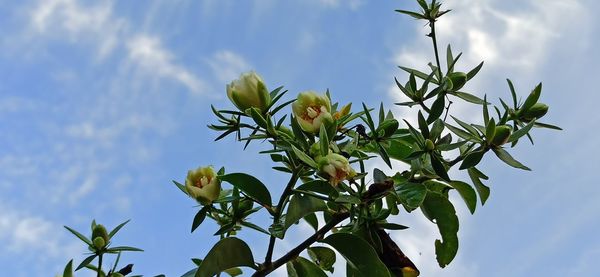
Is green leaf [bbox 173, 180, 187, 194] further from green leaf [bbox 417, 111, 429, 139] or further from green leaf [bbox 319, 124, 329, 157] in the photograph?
green leaf [bbox 417, 111, 429, 139]

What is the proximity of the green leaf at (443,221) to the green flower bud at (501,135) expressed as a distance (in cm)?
17

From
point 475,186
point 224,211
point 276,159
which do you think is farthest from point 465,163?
point 224,211

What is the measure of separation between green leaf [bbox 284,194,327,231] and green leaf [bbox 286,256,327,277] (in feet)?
Result: 0.48

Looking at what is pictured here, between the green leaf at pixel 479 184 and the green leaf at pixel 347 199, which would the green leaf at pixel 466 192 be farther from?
the green leaf at pixel 347 199

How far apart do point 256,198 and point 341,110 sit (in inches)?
11.1

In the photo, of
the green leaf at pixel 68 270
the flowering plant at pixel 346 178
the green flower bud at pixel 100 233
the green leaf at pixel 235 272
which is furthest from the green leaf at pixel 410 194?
the green leaf at pixel 68 270

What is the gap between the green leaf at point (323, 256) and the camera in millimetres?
1663

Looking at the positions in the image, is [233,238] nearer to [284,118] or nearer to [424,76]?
[284,118]

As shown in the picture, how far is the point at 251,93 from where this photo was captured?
159 centimetres

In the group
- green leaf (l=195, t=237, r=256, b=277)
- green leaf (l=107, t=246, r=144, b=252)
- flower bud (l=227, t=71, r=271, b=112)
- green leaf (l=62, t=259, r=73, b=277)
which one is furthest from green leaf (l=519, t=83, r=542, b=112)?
green leaf (l=62, t=259, r=73, b=277)

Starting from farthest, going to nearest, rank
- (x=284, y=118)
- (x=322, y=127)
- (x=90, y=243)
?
1. (x=90, y=243)
2. (x=284, y=118)
3. (x=322, y=127)

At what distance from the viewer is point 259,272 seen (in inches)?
58.4

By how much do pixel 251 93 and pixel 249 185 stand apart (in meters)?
0.21

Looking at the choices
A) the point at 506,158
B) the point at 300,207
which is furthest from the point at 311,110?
the point at 506,158
